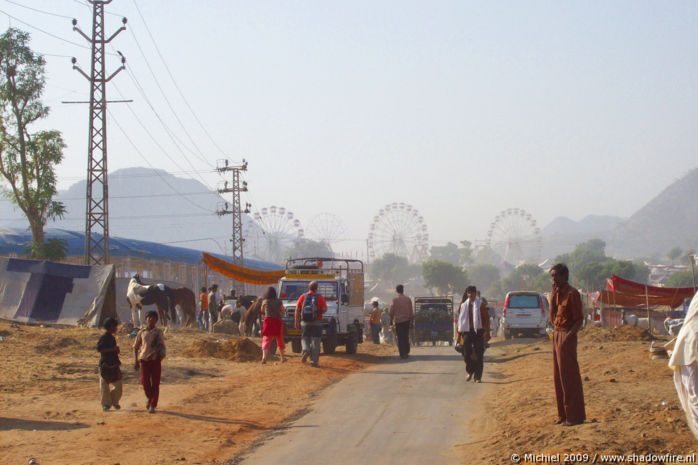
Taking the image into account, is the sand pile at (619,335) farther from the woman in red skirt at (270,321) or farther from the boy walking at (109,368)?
the boy walking at (109,368)

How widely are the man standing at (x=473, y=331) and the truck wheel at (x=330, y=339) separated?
6.24 m

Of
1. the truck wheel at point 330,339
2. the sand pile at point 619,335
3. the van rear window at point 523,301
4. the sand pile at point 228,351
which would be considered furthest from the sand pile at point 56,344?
the van rear window at point 523,301

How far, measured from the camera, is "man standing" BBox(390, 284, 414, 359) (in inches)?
794

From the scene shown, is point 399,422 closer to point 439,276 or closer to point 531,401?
point 531,401

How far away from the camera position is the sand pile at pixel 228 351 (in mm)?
19906

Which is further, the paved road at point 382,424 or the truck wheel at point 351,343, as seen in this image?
the truck wheel at point 351,343

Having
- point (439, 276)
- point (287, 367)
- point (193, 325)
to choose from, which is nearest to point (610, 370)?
point (287, 367)

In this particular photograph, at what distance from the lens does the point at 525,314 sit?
3097cm

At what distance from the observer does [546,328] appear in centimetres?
3180

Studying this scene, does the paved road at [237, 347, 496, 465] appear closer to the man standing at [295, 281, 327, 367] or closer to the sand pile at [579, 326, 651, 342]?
the man standing at [295, 281, 327, 367]

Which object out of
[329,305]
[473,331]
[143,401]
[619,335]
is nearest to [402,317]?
[329,305]

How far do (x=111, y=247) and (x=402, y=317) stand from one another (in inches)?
1065

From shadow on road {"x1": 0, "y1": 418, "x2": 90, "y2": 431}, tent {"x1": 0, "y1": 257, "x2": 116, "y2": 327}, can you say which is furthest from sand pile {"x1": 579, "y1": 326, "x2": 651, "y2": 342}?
shadow on road {"x1": 0, "y1": 418, "x2": 90, "y2": 431}

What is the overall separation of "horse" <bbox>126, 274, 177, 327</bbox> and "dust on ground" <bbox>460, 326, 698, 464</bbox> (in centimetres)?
1142
